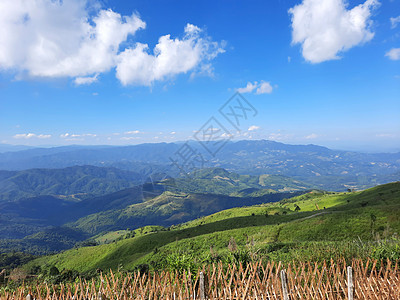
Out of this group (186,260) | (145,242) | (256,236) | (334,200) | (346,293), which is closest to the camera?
(346,293)

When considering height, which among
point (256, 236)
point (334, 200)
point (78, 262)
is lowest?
point (78, 262)

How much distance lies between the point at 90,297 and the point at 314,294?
8495 mm

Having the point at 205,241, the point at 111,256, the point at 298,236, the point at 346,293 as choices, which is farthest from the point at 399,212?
the point at 111,256

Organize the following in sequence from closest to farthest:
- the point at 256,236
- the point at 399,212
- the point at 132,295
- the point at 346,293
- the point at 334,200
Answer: the point at 346,293, the point at 132,295, the point at 399,212, the point at 256,236, the point at 334,200

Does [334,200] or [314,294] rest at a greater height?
[314,294]

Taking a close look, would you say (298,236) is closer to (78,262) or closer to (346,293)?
(346,293)

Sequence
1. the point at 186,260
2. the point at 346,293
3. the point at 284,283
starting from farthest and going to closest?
the point at 186,260, the point at 346,293, the point at 284,283

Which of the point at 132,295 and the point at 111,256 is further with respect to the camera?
the point at 111,256

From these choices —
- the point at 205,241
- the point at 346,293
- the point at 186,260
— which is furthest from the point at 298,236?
the point at 346,293

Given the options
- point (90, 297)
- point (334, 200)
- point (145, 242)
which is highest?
point (90, 297)

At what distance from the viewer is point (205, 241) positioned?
168 feet

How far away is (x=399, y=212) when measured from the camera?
37000mm

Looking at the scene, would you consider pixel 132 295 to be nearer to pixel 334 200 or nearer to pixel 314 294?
pixel 314 294

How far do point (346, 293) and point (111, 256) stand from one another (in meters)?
82.7
